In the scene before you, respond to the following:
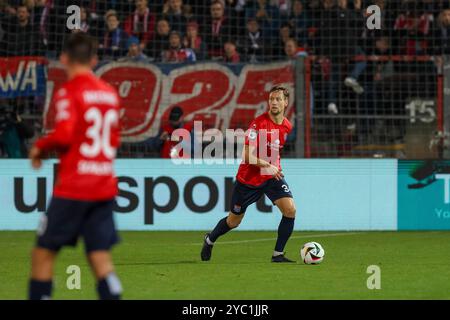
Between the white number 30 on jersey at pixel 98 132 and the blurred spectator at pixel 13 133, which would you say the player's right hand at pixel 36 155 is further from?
the blurred spectator at pixel 13 133

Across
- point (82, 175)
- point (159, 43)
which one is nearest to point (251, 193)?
point (82, 175)

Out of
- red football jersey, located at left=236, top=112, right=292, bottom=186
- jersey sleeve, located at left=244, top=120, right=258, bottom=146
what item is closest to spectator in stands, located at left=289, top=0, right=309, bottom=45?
red football jersey, located at left=236, top=112, right=292, bottom=186

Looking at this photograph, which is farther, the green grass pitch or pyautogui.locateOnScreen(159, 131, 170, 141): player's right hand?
pyautogui.locateOnScreen(159, 131, 170, 141): player's right hand

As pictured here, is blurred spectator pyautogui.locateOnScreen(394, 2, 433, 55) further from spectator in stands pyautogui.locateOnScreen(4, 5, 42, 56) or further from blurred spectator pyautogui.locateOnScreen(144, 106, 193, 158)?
spectator in stands pyautogui.locateOnScreen(4, 5, 42, 56)

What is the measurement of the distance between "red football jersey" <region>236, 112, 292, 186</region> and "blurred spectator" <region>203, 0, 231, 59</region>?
626cm

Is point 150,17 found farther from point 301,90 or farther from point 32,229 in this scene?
point 32,229

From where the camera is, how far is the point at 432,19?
1872cm

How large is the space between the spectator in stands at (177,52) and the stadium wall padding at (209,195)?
190 cm

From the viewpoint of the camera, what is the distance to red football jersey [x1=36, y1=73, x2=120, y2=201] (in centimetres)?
670

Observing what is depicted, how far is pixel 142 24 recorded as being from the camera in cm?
1831

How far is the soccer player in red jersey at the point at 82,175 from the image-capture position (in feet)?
22.1

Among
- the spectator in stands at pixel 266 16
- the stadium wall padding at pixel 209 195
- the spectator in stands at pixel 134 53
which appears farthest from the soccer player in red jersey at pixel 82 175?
the spectator in stands at pixel 266 16
